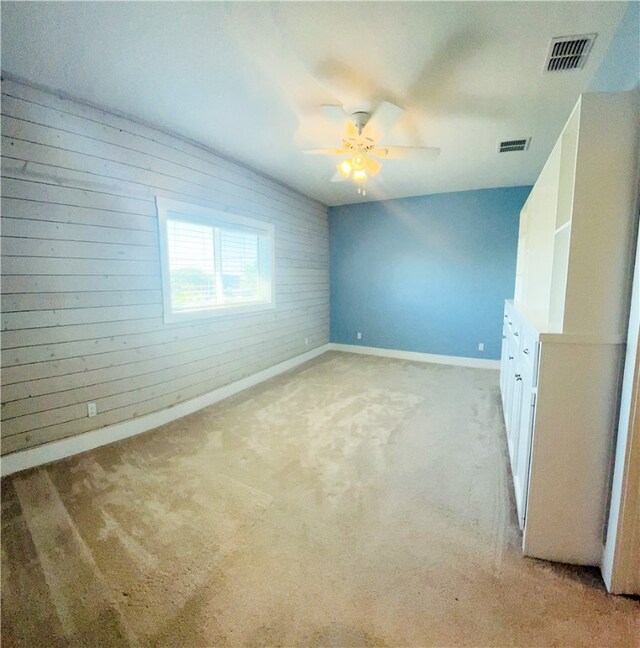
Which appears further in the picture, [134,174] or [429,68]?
[134,174]

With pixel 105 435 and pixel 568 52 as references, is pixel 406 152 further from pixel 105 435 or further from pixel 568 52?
pixel 105 435

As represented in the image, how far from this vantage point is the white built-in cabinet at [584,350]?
1245 millimetres

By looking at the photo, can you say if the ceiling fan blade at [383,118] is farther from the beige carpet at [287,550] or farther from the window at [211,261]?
the beige carpet at [287,550]

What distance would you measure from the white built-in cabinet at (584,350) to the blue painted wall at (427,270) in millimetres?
3044

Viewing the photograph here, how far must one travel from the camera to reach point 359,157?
243 centimetres

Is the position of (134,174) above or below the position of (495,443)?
above

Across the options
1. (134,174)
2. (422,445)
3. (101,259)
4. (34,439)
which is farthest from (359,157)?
(34,439)

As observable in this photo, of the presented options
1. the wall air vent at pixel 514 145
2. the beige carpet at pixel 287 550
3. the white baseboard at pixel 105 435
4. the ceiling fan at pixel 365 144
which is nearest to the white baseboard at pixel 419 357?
the beige carpet at pixel 287 550

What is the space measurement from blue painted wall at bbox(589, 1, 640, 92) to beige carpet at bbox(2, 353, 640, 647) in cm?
217

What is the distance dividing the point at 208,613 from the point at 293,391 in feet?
8.20

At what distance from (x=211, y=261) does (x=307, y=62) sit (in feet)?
7.05

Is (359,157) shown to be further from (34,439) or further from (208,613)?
(34,439)

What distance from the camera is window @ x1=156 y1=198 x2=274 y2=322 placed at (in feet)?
9.48

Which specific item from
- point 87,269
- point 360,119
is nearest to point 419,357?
point 360,119
